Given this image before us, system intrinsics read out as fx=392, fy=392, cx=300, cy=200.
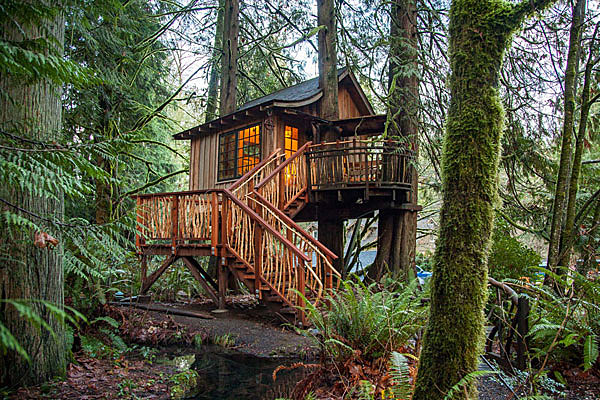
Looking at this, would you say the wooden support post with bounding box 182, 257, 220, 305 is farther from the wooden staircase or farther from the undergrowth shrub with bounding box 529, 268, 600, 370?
the undergrowth shrub with bounding box 529, 268, 600, 370

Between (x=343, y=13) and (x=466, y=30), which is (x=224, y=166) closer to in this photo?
(x=343, y=13)

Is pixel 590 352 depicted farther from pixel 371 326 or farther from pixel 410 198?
pixel 410 198

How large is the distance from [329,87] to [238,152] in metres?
3.63

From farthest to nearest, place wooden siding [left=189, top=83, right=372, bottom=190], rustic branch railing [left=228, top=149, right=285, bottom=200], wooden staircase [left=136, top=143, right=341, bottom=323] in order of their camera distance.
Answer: wooden siding [left=189, top=83, right=372, bottom=190], rustic branch railing [left=228, top=149, right=285, bottom=200], wooden staircase [left=136, top=143, right=341, bottom=323]

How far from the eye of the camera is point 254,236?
792 centimetres

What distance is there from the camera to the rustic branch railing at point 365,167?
9.36m

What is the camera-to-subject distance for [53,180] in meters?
2.94

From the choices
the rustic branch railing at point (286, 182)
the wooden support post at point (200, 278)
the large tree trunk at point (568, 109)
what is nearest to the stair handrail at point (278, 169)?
the rustic branch railing at point (286, 182)

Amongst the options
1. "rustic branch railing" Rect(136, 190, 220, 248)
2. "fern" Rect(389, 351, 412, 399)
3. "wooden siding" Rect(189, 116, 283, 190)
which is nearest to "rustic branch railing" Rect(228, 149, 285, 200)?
"rustic branch railing" Rect(136, 190, 220, 248)

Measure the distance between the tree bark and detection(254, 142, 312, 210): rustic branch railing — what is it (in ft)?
13.4

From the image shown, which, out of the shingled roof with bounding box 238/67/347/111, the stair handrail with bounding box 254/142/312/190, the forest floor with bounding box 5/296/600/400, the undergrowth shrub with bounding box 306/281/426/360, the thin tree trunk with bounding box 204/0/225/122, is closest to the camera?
the forest floor with bounding box 5/296/600/400

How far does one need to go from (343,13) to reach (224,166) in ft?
20.2

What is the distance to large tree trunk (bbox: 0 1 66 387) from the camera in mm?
3652

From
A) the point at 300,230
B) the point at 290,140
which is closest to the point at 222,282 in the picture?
the point at 300,230
